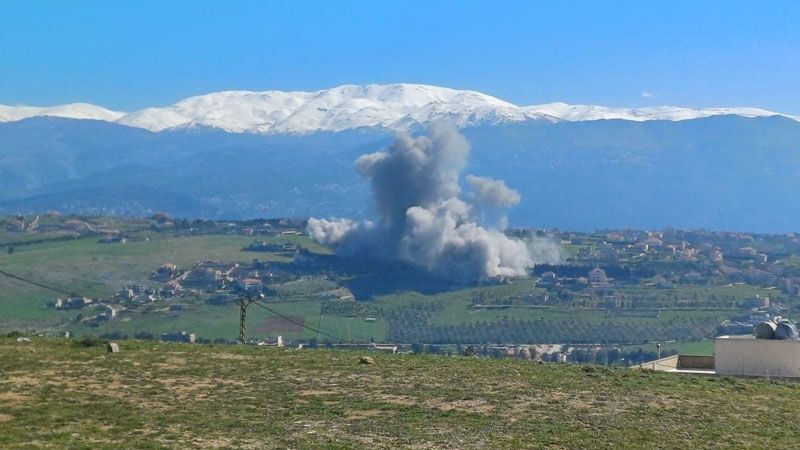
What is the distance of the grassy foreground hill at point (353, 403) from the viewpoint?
21.4 meters

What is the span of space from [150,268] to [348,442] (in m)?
89.1

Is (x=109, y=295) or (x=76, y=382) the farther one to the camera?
(x=109, y=295)

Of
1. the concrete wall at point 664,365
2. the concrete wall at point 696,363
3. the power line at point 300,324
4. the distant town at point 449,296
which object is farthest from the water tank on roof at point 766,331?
the power line at point 300,324

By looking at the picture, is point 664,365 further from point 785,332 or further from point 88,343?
point 88,343

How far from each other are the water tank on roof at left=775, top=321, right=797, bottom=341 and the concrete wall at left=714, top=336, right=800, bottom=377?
1069mm

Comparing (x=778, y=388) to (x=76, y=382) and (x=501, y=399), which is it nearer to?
(x=501, y=399)

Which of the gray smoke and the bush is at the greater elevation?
the gray smoke

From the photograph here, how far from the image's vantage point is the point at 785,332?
34.4 metres

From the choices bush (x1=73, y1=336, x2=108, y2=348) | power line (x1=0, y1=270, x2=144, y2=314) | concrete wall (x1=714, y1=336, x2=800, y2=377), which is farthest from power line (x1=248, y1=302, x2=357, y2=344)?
bush (x1=73, y1=336, x2=108, y2=348)

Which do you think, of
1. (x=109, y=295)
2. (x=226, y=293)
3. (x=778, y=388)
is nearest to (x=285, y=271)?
(x=226, y=293)

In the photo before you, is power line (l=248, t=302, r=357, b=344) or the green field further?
the green field

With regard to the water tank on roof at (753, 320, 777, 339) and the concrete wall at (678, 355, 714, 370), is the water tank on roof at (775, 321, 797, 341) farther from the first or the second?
the concrete wall at (678, 355, 714, 370)

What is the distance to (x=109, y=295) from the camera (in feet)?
309

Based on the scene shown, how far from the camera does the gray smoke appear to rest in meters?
113
